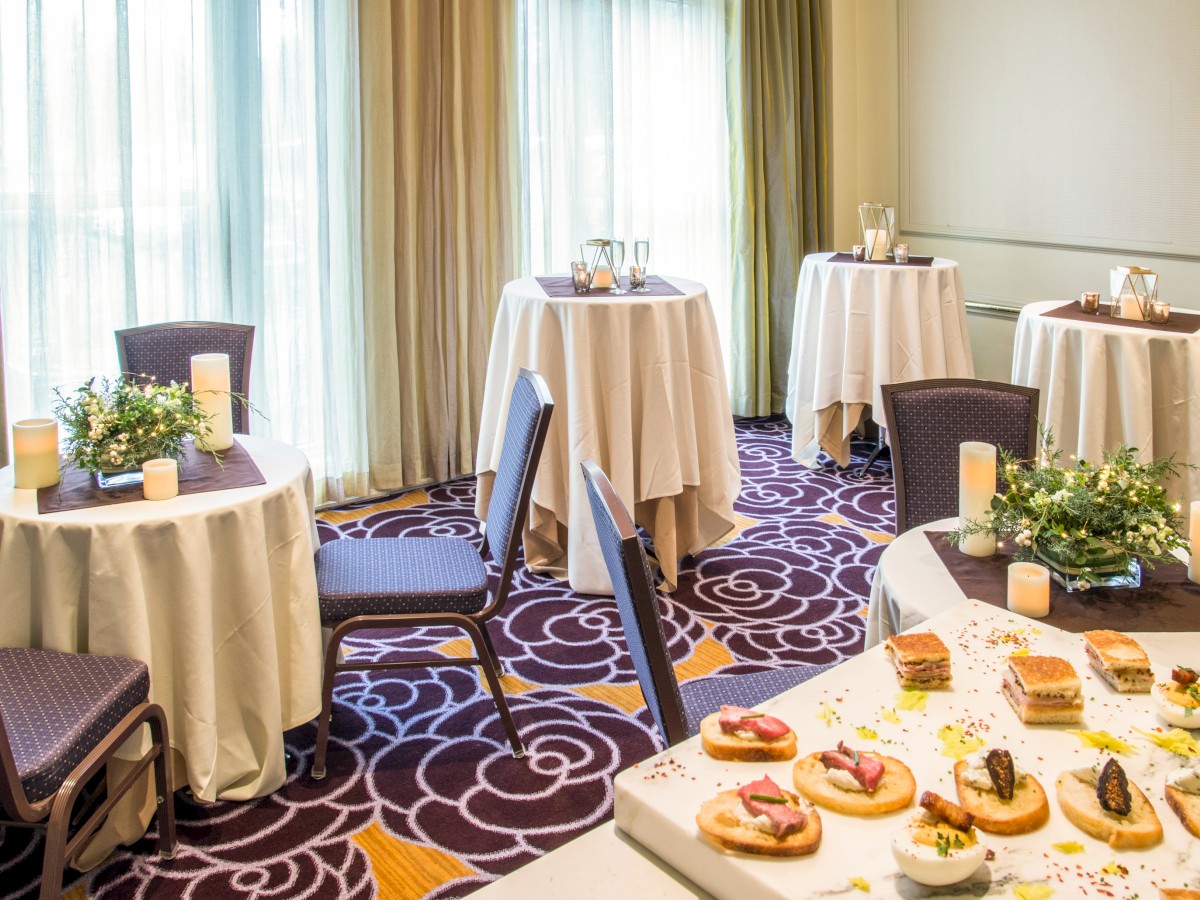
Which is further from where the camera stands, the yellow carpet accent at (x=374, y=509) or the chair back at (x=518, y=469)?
the yellow carpet accent at (x=374, y=509)

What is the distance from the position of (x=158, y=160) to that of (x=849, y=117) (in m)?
4.13

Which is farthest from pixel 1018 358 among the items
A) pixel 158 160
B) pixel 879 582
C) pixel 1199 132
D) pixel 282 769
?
pixel 158 160

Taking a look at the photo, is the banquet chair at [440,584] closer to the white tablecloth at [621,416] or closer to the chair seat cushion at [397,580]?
the chair seat cushion at [397,580]

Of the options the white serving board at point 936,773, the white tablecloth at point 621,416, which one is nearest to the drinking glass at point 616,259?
the white tablecloth at point 621,416

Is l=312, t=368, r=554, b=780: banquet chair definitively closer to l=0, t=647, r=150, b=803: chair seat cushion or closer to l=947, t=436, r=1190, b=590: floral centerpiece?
l=0, t=647, r=150, b=803: chair seat cushion

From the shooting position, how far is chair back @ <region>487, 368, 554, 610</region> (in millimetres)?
2822

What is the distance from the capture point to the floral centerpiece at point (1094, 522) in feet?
6.79

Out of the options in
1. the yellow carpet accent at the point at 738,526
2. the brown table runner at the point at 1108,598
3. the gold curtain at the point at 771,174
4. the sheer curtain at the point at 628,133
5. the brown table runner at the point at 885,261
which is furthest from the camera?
the gold curtain at the point at 771,174

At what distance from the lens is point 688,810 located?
4.26ft

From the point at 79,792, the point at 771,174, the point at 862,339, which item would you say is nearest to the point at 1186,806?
the point at 79,792

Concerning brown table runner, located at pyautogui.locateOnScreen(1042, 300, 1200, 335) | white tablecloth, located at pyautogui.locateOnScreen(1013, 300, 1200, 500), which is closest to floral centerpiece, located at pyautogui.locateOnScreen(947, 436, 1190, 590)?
white tablecloth, located at pyautogui.locateOnScreen(1013, 300, 1200, 500)

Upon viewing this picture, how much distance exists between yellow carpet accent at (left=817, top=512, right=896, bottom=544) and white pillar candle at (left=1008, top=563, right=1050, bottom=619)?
2584 millimetres

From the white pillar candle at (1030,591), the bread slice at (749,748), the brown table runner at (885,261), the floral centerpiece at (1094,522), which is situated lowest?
the bread slice at (749,748)

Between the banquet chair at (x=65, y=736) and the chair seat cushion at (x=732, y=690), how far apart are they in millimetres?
1121
